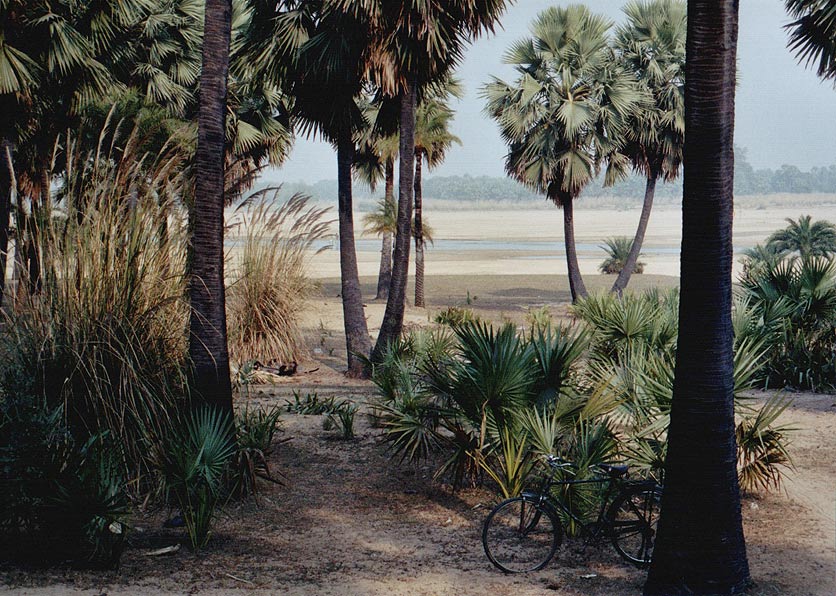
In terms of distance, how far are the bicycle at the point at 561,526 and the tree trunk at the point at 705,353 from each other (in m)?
0.53

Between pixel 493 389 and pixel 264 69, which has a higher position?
pixel 264 69

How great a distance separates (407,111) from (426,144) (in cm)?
1465

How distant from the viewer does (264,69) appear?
15852 millimetres

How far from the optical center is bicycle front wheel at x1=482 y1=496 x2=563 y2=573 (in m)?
6.38

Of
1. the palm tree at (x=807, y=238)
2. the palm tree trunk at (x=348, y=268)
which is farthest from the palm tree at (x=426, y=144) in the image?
the palm tree at (x=807, y=238)

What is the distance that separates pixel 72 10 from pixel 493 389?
13100 millimetres

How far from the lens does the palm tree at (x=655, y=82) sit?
2981cm

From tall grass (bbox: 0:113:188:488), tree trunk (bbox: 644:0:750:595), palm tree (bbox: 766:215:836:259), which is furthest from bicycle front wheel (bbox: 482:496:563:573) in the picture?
palm tree (bbox: 766:215:836:259)

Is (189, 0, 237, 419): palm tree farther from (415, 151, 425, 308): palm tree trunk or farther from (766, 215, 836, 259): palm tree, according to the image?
(766, 215, 836, 259): palm tree

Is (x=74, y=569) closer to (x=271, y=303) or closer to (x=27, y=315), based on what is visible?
(x=27, y=315)

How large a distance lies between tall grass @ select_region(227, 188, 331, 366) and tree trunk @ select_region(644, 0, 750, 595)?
8.91 metres

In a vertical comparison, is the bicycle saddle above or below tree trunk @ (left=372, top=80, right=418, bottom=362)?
below

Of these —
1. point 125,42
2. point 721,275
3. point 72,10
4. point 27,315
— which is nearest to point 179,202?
point 27,315

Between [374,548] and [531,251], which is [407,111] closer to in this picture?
[374,548]
